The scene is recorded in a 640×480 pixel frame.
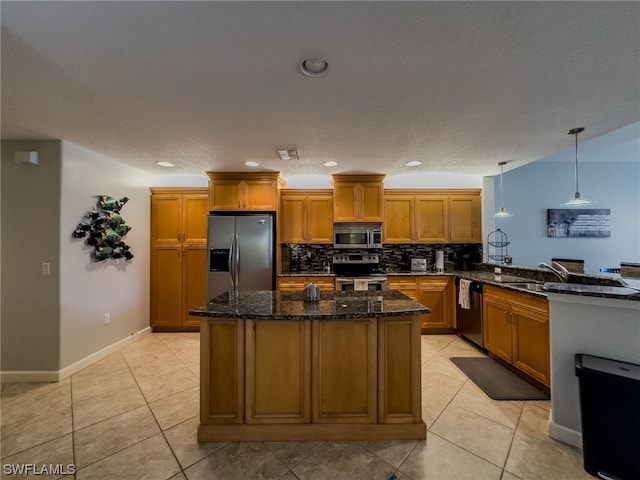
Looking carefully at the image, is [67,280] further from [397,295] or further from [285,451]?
[397,295]

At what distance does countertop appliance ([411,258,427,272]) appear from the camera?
4.39 meters

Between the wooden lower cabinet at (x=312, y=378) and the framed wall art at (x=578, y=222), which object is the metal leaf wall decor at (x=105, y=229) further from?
the framed wall art at (x=578, y=222)

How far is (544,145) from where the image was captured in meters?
2.89

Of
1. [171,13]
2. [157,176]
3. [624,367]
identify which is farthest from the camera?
[157,176]

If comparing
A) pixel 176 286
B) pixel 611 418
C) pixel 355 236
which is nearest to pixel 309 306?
pixel 611 418

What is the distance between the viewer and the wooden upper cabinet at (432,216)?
4383 mm

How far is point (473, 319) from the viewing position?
138 inches

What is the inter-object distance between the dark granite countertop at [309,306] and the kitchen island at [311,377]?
35 mm

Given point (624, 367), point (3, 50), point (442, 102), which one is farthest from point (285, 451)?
point (3, 50)

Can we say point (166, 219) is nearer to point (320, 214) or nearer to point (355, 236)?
point (320, 214)

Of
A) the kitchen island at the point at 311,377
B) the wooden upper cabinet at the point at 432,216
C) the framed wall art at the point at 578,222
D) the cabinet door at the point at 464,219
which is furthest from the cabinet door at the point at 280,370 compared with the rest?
the framed wall art at the point at 578,222

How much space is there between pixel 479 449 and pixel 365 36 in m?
2.59

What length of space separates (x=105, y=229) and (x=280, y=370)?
9.49 feet

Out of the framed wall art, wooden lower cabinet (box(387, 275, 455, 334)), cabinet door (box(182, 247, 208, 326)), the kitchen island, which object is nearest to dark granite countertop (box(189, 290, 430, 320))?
the kitchen island
